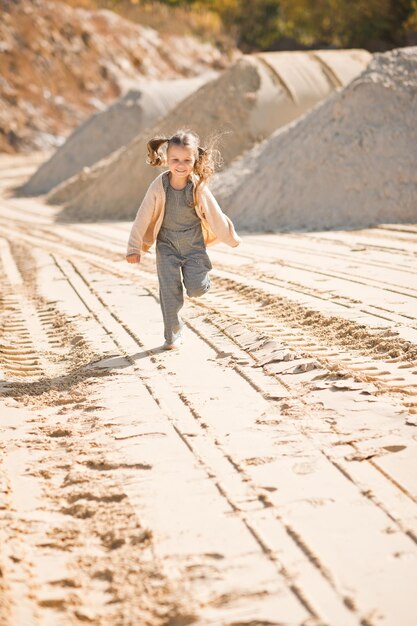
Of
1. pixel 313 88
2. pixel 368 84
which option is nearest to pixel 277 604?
pixel 368 84

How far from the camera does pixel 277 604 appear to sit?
255cm

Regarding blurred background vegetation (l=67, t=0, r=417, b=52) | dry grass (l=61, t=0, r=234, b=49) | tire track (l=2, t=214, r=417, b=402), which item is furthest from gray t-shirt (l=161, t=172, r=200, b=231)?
dry grass (l=61, t=0, r=234, b=49)

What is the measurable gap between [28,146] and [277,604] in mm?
26866

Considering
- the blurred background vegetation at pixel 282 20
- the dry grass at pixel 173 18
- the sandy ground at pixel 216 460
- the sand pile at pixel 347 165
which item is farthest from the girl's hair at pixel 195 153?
the dry grass at pixel 173 18

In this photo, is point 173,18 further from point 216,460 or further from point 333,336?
point 216,460

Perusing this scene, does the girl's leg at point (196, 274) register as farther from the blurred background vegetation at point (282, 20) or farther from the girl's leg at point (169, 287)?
the blurred background vegetation at point (282, 20)

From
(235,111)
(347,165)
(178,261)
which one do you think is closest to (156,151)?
(178,261)

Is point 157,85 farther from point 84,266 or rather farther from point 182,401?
point 182,401

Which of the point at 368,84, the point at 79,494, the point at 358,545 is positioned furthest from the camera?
the point at 368,84

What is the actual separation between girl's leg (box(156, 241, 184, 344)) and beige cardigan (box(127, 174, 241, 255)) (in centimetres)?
13

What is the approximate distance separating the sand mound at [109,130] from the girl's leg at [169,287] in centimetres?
1446

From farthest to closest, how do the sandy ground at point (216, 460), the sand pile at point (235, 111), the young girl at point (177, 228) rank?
the sand pile at point (235, 111), the young girl at point (177, 228), the sandy ground at point (216, 460)

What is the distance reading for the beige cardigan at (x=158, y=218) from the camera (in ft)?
17.5

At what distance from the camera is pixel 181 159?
5102 mm
